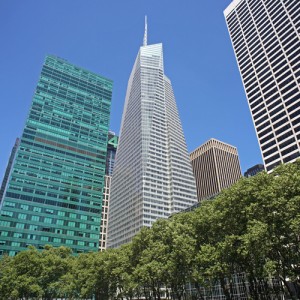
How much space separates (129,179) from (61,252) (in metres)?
99.7

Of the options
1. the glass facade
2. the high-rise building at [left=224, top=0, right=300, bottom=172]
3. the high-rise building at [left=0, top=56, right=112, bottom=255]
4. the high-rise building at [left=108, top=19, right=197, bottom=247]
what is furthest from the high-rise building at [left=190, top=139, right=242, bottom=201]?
the high-rise building at [left=0, top=56, right=112, bottom=255]

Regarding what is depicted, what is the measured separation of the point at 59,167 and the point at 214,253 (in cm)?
11295

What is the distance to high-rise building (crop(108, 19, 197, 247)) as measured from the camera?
15338 cm

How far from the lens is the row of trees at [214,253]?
3020 cm

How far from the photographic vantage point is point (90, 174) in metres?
142

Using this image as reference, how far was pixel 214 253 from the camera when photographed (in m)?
34.7

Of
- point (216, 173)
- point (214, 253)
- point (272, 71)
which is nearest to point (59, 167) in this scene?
point (216, 173)

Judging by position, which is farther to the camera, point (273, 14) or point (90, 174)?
point (90, 174)

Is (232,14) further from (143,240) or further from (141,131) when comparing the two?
(143,240)

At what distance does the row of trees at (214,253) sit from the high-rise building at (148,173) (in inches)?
3312

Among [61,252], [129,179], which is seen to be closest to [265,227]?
[61,252]

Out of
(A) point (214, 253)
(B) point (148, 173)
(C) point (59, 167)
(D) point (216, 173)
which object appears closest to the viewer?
(A) point (214, 253)

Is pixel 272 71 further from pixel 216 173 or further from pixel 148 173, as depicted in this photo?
pixel 216 173

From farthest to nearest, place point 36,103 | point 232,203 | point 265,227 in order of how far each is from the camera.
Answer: point 36,103 → point 232,203 → point 265,227
